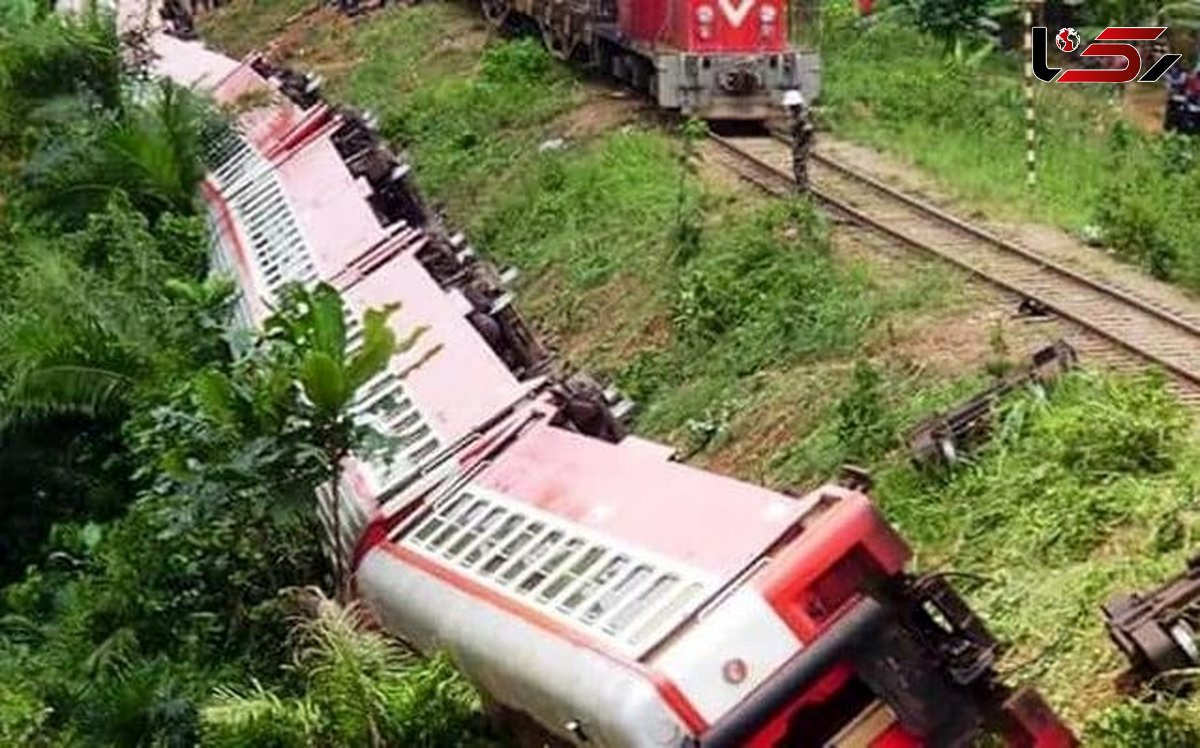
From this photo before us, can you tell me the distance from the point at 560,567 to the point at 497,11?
79.6 feet

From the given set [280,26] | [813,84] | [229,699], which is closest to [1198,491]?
[229,699]

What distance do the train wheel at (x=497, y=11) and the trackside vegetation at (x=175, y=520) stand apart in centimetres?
1350

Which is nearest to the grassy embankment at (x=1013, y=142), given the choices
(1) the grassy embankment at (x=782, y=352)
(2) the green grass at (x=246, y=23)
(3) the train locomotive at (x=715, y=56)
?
(3) the train locomotive at (x=715, y=56)

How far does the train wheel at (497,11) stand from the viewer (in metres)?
31.7

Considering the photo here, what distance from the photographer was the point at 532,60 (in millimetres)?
27516

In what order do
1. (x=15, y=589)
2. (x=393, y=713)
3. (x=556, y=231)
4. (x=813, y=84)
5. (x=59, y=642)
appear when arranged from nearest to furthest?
(x=393, y=713) < (x=59, y=642) < (x=15, y=589) < (x=556, y=231) < (x=813, y=84)

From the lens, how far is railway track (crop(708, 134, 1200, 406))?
44.7ft

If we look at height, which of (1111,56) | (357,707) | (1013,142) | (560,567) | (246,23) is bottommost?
(246,23)

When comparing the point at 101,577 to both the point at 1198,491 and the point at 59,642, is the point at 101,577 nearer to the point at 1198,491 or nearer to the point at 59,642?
the point at 59,642

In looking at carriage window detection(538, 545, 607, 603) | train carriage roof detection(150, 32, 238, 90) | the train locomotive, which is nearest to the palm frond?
carriage window detection(538, 545, 607, 603)

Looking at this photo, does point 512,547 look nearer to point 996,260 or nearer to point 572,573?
point 572,573

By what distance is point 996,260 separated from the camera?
1636 centimetres

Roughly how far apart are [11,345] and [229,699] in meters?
5.49

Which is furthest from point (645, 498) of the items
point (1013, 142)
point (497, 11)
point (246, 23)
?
point (246, 23)
